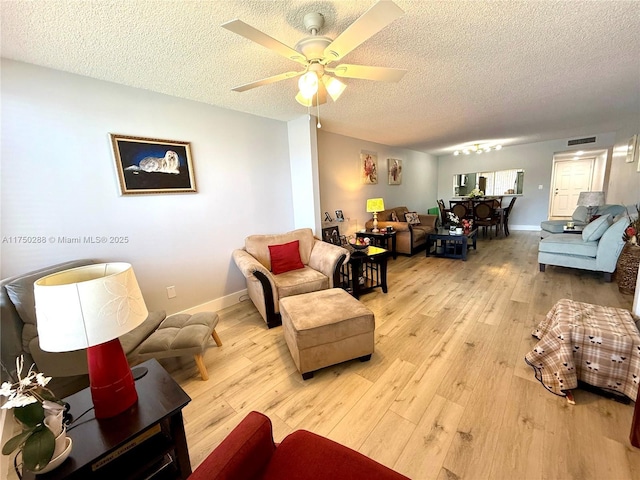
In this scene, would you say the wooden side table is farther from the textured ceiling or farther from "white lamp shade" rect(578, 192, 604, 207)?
"white lamp shade" rect(578, 192, 604, 207)

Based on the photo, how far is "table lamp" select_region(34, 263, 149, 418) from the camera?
793 mm

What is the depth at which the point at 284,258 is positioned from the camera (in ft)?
9.73

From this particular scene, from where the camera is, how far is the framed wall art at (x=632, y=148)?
3872mm

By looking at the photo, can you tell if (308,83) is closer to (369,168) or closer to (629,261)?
(369,168)

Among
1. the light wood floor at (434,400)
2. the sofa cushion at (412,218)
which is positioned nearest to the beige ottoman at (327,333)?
the light wood floor at (434,400)

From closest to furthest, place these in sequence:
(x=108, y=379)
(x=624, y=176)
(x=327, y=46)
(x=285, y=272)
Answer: (x=108, y=379) < (x=327, y=46) < (x=285, y=272) < (x=624, y=176)

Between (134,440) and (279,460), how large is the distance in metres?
0.58

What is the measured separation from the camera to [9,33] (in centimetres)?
149

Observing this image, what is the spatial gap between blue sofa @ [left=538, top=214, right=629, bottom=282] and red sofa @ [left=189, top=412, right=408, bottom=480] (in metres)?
4.03

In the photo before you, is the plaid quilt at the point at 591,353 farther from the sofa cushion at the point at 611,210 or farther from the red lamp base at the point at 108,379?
the sofa cushion at the point at 611,210

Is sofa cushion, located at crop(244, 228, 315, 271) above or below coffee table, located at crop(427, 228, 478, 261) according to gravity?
above

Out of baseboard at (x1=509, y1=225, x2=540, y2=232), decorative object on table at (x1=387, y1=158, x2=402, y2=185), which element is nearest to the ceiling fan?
decorative object on table at (x1=387, y1=158, x2=402, y2=185)

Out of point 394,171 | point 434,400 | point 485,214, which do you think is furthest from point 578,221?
point 434,400

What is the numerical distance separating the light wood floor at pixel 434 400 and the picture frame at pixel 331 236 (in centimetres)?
140
